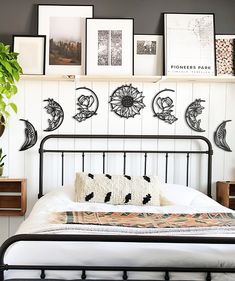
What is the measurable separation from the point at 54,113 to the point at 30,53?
1.62 feet

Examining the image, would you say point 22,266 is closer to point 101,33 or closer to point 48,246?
point 48,246

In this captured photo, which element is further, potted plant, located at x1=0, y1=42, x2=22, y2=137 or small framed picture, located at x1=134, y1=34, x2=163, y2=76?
small framed picture, located at x1=134, y1=34, x2=163, y2=76

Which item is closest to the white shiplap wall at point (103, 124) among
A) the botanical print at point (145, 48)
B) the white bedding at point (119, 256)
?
the botanical print at point (145, 48)

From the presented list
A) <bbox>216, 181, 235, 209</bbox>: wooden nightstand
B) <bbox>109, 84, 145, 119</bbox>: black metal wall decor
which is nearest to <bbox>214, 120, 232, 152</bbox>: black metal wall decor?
<bbox>216, 181, 235, 209</bbox>: wooden nightstand

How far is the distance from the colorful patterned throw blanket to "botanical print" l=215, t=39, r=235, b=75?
1.40m

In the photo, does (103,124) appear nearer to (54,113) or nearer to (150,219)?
(54,113)

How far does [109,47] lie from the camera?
3400 millimetres

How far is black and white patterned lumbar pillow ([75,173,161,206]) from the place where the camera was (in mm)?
2963

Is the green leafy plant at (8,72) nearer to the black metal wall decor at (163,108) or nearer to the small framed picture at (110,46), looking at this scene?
the small framed picture at (110,46)

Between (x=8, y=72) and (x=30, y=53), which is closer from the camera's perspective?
(x=8, y=72)

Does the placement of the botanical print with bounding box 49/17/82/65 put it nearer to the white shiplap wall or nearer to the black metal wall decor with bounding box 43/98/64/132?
the white shiplap wall

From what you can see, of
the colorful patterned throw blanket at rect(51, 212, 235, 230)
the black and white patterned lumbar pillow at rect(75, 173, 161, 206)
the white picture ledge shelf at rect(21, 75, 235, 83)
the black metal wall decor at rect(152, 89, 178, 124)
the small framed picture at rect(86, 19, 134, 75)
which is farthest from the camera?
the black metal wall decor at rect(152, 89, 178, 124)

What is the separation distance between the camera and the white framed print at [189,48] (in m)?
3.40

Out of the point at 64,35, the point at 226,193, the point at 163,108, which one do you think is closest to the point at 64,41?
the point at 64,35
